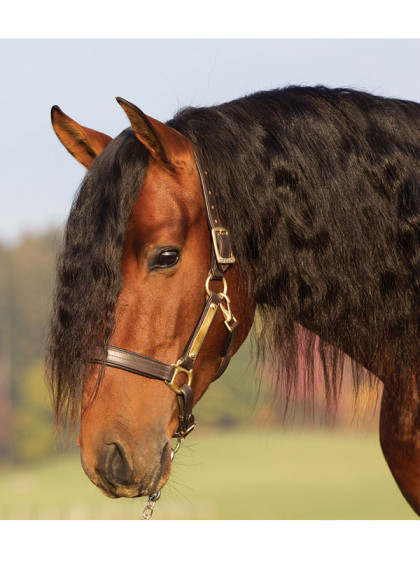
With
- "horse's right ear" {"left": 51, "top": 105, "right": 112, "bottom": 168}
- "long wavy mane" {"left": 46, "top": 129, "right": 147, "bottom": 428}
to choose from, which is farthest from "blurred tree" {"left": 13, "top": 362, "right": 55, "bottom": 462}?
"long wavy mane" {"left": 46, "top": 129, "right": 147, "bottom": 428}

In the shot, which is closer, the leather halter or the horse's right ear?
the leather halter

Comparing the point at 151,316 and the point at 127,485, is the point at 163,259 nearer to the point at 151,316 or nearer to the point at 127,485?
the point at 151,316

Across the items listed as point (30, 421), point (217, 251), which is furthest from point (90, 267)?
point (30, 421)

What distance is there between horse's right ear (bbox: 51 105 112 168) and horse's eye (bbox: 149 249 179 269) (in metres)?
0.60

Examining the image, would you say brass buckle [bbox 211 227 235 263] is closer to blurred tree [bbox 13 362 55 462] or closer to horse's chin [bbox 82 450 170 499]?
horse's chin [bbox 82 450 170 499]

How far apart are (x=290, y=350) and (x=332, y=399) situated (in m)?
0.33

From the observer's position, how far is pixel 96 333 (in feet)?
6.55

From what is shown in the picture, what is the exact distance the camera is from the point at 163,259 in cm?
204

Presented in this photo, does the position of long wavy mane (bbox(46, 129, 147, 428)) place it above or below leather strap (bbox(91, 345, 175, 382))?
above

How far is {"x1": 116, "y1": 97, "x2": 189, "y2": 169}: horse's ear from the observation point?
2.00 metres

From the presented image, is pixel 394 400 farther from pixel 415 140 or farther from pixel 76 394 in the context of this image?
pixel 76 394

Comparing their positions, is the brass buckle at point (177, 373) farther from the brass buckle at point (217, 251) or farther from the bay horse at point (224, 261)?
the brass buckle at point (217, 251)

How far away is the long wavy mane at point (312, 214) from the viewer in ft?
7.27

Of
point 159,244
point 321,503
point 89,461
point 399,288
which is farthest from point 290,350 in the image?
point 321,503
